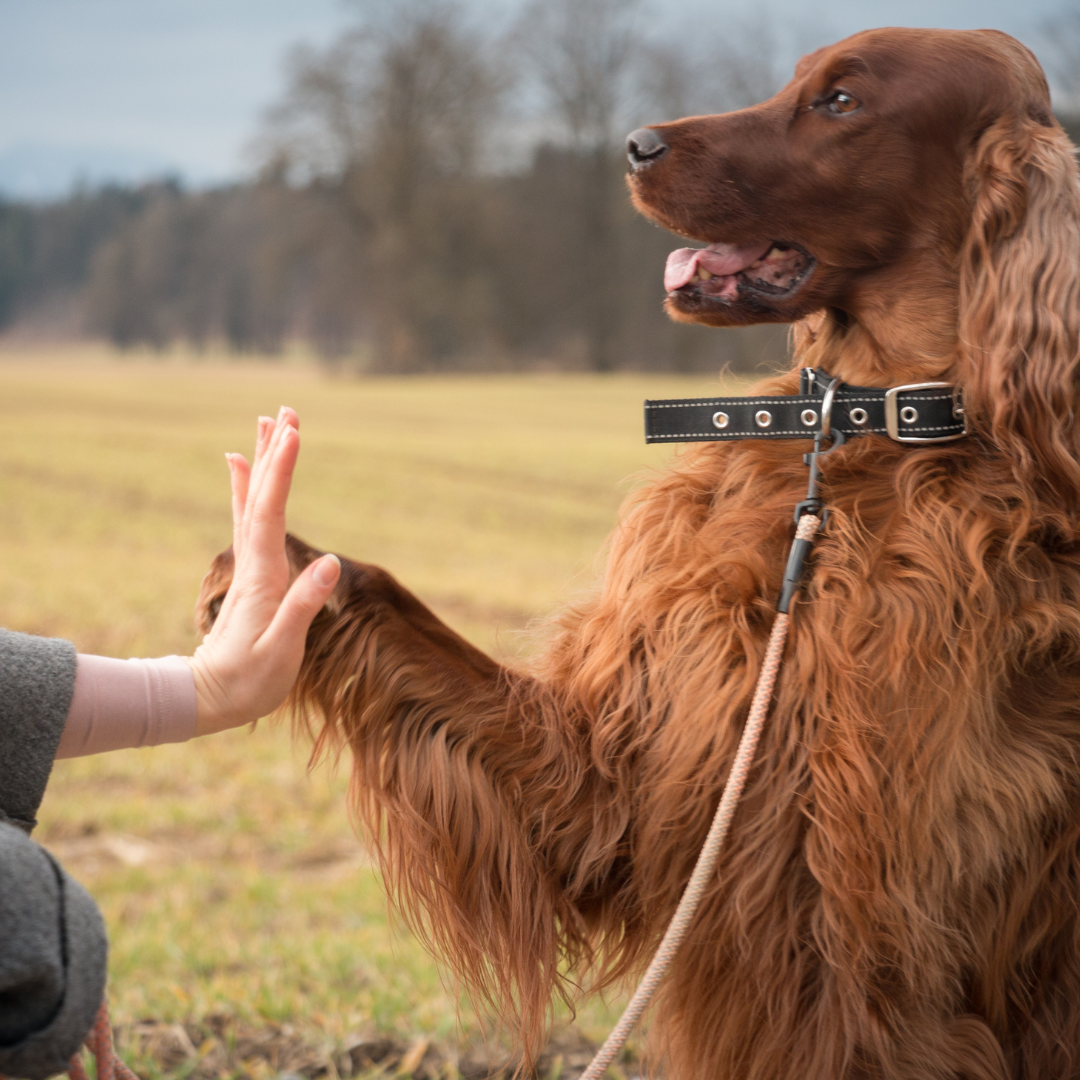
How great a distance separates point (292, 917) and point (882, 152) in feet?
9.37

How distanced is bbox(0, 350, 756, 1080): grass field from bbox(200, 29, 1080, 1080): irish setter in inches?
11.9

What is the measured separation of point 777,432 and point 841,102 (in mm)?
572

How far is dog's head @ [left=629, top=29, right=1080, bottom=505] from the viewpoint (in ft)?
5.25

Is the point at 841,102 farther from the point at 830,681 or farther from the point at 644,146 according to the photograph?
the point at 830,681

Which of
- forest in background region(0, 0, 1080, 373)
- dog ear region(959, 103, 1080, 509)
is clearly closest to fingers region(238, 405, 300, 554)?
dog ear region(959, 103, 1080, 509)

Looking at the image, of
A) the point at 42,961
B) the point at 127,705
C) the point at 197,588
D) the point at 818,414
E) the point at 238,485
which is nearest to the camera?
the point at 42,961

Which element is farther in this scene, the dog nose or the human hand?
the dog nose

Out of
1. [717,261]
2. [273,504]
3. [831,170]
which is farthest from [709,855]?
A: [831,170]

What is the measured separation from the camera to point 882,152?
176 centimetres

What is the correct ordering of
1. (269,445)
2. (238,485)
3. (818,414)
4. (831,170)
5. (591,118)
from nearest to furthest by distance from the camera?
(269,445), (238,485), (818,414), (831,170), (591,118)

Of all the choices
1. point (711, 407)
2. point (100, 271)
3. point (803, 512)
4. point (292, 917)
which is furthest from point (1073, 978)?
point (100, 271)

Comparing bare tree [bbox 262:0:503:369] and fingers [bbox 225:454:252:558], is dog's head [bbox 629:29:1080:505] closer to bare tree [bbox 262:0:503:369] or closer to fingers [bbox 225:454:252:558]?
fingers [bbox 225:454:252:558]

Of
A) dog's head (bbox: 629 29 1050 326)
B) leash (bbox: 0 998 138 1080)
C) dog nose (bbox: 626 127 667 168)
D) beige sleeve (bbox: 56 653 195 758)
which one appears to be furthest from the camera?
dog nose (bbox: 626 127 667 168)

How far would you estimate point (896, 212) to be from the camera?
1.77 m
